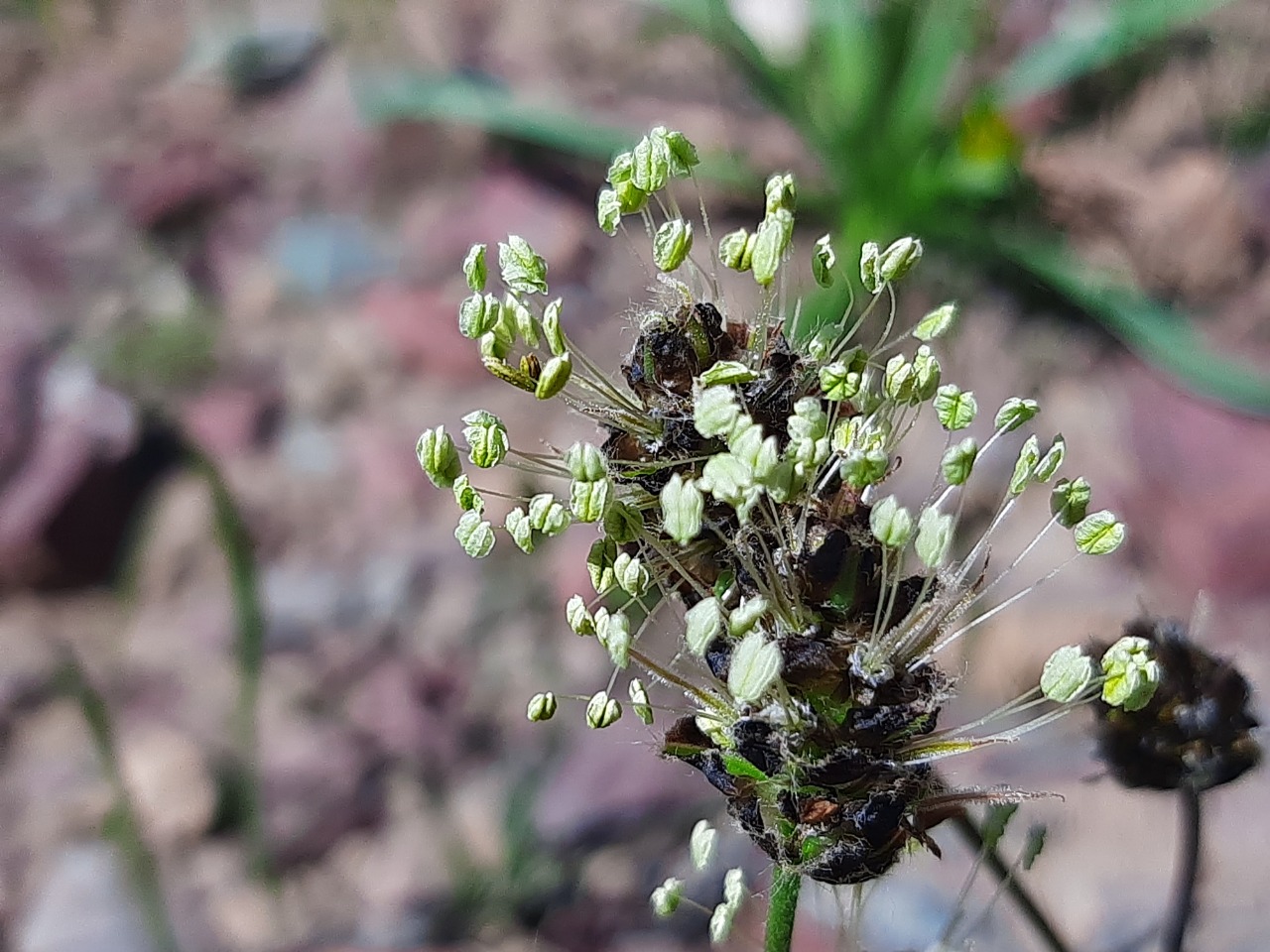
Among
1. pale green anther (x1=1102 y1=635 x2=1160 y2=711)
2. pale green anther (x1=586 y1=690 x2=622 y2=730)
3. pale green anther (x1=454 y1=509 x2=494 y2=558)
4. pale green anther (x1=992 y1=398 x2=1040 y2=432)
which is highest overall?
pale green anther (x1=992 y1=398 x2=1040 y2=432)

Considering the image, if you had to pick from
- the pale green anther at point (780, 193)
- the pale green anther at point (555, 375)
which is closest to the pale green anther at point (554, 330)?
the pale green anther at point (555, 375)

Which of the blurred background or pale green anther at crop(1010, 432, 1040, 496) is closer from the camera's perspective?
pale green anther at crop(1010, 432, 1040, 496)

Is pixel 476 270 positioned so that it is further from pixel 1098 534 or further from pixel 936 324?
pixel 1098 534

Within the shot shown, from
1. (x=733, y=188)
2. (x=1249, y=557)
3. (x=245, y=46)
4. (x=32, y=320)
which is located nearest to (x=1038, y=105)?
(x=733, y=188)

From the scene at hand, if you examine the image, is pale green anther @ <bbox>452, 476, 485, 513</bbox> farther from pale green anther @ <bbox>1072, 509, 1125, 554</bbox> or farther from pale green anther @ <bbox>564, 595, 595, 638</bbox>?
pale green anther @ <bbox>1072, 509, 1125, 554</bbox>

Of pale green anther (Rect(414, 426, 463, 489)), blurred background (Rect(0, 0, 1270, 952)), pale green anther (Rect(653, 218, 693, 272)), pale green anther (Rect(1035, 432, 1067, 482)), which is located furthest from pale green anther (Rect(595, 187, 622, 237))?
blurred background (Rect(0, 0, 1270, 952))

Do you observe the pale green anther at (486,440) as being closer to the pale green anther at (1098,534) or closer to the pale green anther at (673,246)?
the pale green anther at (673,246)

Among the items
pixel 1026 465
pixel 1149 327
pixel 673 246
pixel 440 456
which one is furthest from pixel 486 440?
pixel 1149 327

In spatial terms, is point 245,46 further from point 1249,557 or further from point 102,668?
point 1249,557
